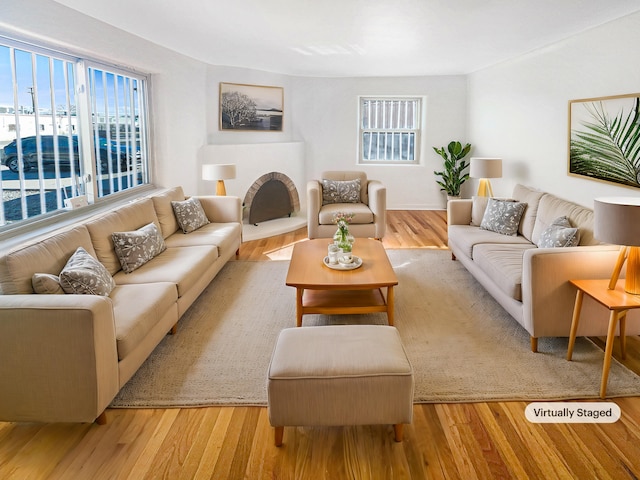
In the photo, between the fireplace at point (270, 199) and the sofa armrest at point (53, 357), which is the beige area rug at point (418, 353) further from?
the fireplace at point (270, 199)

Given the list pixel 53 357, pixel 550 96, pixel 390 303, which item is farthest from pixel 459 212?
pixel 53 357

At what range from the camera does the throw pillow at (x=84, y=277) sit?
115 inches

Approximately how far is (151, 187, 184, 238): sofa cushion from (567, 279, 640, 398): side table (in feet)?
11.4

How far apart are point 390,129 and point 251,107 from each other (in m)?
2.53

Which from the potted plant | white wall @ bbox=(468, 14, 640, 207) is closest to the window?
the potted plant

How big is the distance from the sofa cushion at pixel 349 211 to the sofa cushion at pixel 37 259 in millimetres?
2966

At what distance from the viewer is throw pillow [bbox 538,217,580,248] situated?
375 centimetres

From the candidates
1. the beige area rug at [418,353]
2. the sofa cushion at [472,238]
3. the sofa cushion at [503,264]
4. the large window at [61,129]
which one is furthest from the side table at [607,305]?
the large window at [61,129]

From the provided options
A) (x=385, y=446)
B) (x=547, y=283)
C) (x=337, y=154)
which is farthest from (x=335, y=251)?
(x=337, y=154)

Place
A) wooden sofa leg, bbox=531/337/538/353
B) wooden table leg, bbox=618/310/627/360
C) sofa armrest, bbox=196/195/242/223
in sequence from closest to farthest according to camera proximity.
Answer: wooden table leg, bbox=618/310/627/360 < wooden sofa leg, bbox=531/337/538/353 < sofa armrest, bbox=196/195/242/223

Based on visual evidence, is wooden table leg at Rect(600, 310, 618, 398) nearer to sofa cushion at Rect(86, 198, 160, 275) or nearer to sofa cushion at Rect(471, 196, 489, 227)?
sofa cushion at Rect(471, 196, 489, 227)

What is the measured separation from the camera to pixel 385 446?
2451 millimetres

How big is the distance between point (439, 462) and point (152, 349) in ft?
5.97

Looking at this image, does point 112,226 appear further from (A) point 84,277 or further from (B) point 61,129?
(A) point 84,277
